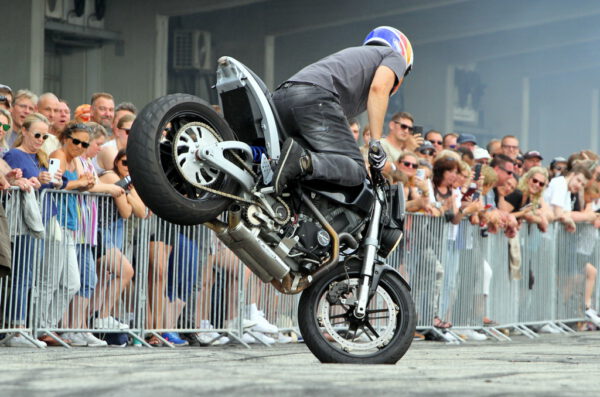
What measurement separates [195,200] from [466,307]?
6177 millimetres

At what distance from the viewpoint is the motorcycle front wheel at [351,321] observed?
22.4 ft

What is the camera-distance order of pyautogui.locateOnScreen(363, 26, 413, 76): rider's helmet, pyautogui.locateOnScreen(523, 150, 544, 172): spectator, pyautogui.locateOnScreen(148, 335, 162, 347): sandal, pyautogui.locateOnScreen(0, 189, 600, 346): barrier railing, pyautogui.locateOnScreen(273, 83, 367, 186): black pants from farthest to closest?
pyautogui.locateOnScreen(523, 150, 544, 172): spectator < pyautogui.locateOnScreen(148, 335, 162, 347): sandal < pyautogui.locateOnScreen(0, 189, 600, 346): barrier railing < pyautogui.locateOnScreen(363, 26, 413, 76): rider's helmet < pyautogui.locateOnScreen(273, 83, 367, 186): black pants

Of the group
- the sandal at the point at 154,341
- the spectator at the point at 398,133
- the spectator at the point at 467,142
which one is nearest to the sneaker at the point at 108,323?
the sandal at the point at 154,341

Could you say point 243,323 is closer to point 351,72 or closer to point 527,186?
point 351,72

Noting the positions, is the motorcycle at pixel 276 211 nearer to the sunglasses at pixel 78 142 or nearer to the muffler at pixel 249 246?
the muffler at pixel 249 246

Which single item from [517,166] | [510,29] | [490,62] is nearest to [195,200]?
[517,166]

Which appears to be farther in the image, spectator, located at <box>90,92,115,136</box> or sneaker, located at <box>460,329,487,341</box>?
sneaker, located at <box>460,329,487,341</box>

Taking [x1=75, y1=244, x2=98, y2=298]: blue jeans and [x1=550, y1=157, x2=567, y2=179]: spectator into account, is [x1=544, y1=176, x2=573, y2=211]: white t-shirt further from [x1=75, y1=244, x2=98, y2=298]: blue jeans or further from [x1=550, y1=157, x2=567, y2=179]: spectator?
[x1=75, y1=244, x2=98, y2=298]: blue jeans

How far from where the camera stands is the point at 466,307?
474 inches

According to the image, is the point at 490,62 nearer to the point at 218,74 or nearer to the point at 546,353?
the point at 546,353

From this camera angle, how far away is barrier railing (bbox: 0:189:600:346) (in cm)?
891

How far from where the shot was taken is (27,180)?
884 centimetres

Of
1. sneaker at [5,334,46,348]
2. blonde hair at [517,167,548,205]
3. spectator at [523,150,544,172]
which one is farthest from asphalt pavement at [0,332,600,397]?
spectator at [523,150,544,172]

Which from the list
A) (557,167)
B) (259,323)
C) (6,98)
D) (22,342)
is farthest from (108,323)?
(557,167)
